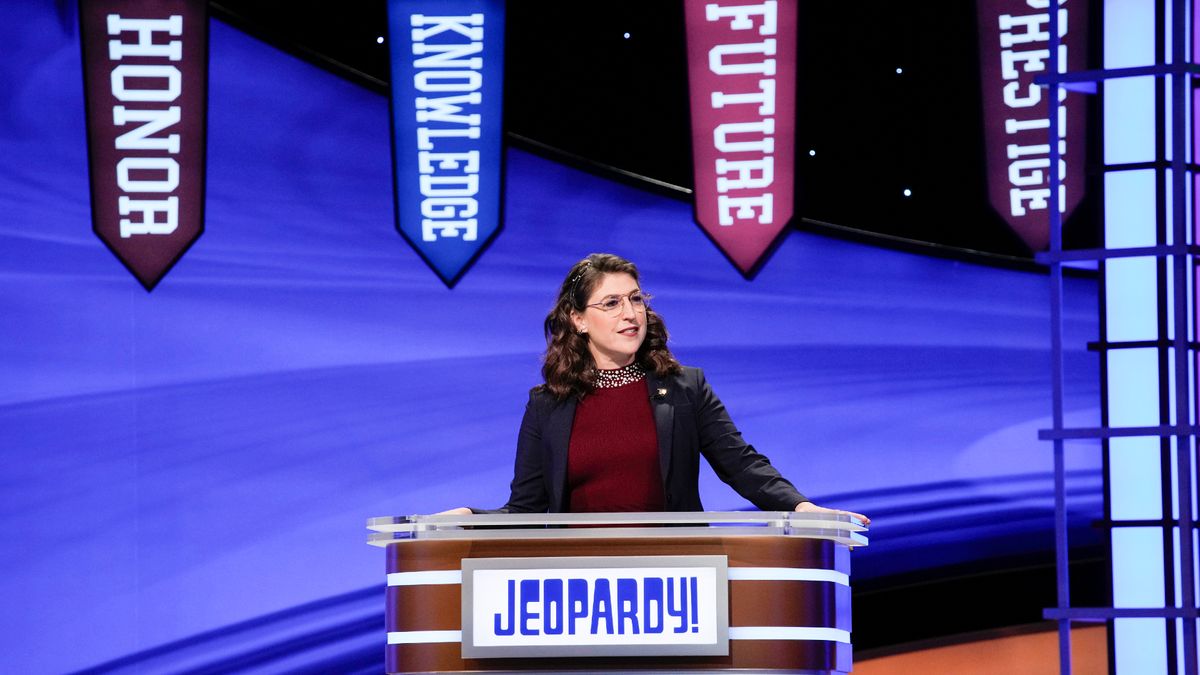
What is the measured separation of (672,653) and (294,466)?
104 inches

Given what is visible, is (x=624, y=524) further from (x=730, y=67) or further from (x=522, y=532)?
(x=730, y=67)

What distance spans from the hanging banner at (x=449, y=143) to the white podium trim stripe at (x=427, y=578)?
240 cm

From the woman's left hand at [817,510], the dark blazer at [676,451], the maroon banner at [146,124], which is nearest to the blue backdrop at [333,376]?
the maroon banner at [146,124]

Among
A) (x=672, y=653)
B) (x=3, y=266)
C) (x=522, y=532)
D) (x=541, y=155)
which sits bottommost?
(x=672, y=653)

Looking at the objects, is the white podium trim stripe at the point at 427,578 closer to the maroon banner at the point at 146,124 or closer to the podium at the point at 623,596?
the podium at the point at 623,596

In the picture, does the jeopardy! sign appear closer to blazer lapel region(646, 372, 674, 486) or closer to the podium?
the podium

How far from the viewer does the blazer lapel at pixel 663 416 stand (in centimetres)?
283

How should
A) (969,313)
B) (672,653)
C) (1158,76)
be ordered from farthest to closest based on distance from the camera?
(969,313) → (1158,76) → (672,653)

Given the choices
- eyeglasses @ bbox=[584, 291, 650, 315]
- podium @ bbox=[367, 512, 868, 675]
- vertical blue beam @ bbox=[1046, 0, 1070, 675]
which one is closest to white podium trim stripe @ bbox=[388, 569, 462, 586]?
podium @ bbox=[367, 512, 868, 675]

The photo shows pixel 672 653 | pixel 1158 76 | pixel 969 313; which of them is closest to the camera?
pixel 672 653

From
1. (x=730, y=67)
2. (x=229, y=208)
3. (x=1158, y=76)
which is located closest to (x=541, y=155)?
(x=730, y=67)

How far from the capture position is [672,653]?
7.87ft

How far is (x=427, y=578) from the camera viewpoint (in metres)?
2.50

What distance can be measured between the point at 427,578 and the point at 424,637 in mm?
94
